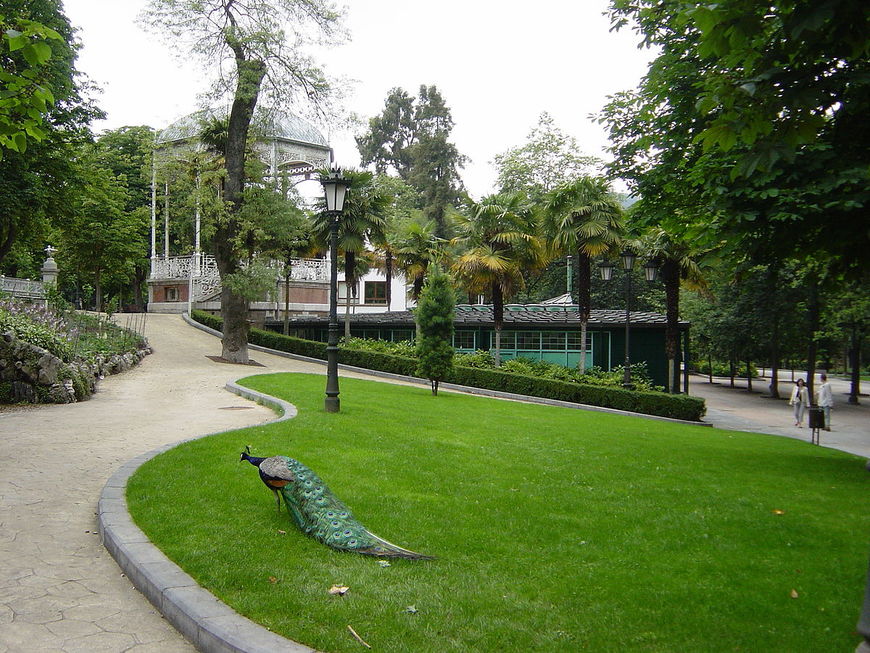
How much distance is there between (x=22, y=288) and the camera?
26.8 m

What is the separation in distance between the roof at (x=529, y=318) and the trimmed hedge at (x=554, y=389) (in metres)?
3.59

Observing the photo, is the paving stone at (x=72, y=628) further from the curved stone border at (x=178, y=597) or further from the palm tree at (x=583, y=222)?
the palm tree at (x=583, y=222)

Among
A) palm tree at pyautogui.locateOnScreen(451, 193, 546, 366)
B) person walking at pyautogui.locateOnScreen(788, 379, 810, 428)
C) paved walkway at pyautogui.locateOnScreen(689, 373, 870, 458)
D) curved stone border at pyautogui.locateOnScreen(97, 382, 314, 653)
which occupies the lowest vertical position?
paved walkway at pyautogui.locateOnScreen(689, 373, 870, 458)

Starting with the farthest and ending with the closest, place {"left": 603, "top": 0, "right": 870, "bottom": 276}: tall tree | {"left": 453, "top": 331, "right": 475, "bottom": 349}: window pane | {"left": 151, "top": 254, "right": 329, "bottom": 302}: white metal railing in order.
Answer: {"left": 151, "top": 254, "right": 329, "bottom": 302}: white metal railing
{"left": 453, "top": 331, "right": 475, "bottom": 349}: window pane
{"left": 603, "top": 0, "right": 870, "bottom": 276}: tall tree

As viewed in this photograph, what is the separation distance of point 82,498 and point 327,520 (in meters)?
3.43

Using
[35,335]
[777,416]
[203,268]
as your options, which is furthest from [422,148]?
[35,335]

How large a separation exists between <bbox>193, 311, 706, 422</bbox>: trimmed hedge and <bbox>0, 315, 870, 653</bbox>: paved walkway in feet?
10.6

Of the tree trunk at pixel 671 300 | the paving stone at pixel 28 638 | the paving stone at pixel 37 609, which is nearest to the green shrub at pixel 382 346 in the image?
the tree trunk at pixel 671 300

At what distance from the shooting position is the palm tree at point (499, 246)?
85.0 feet

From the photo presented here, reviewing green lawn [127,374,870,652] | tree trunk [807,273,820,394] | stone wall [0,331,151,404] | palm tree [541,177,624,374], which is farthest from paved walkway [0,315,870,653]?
palm tree [541,177,624,374]

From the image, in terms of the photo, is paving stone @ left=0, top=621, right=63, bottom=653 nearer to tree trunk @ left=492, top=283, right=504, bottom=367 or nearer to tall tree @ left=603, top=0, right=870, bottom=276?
tall tree @ left=603, top=0, right=870, bottom=276

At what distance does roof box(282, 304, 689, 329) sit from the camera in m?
28.2

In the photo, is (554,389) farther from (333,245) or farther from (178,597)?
(178,597)

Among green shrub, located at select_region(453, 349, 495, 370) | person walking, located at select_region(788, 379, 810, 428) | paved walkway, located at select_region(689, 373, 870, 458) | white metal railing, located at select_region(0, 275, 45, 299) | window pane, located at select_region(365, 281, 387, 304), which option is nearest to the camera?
paved walkway, located at select_region(689, 373, 870, 458)
